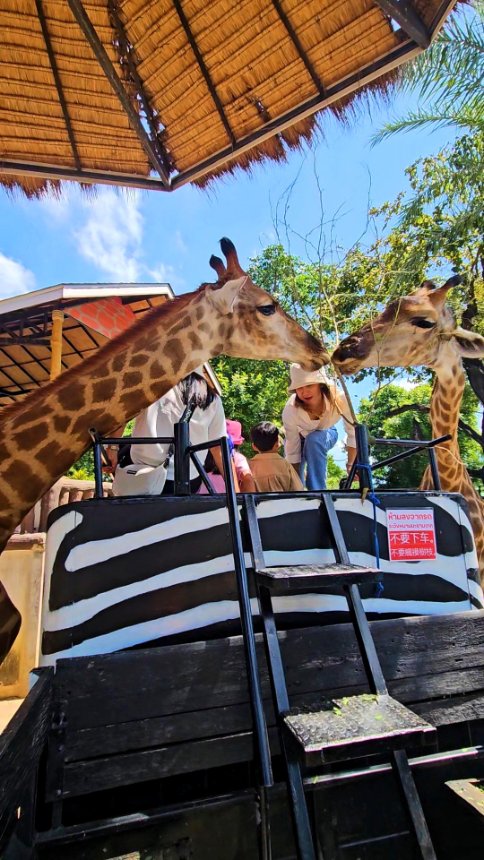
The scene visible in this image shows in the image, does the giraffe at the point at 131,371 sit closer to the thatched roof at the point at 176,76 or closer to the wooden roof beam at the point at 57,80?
the thatched roof at the point at 176,76

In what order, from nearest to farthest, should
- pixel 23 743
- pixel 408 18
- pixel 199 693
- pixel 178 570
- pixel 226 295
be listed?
pixel 23 743 → pixel 199 693 → pixel 178 570 → pixel 408 18 → pixel 226 295

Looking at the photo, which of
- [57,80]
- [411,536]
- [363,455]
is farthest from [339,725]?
[57,80]

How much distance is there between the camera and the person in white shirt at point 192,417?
4.12 meters

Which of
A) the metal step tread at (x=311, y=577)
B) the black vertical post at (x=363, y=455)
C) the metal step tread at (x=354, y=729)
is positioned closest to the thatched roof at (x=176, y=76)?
the black vertical post at (x=363, y=455)

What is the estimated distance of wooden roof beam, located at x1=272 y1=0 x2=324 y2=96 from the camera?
3150mm

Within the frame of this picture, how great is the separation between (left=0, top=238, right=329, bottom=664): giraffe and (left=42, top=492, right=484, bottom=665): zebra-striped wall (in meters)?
0.95

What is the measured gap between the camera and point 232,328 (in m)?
4.18

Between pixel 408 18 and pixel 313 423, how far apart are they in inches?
135

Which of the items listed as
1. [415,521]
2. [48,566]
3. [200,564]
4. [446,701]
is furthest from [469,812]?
[48,566]

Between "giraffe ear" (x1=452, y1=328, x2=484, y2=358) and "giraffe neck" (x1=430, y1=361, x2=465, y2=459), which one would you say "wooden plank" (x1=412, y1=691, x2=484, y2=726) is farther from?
"giraffe ear" (x1=452, y1=328, x2=484, y2=358)

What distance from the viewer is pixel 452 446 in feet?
16.7

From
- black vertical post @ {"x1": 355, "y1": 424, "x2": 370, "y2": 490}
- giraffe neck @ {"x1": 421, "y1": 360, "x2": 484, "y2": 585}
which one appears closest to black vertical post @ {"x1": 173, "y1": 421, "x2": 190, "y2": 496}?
black vertical post @ {"x1": 355, "y1": 424, "x2": 370, "y2": 490}

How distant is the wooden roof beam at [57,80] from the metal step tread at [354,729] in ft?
13.9

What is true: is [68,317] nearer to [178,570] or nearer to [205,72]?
[205,72]
